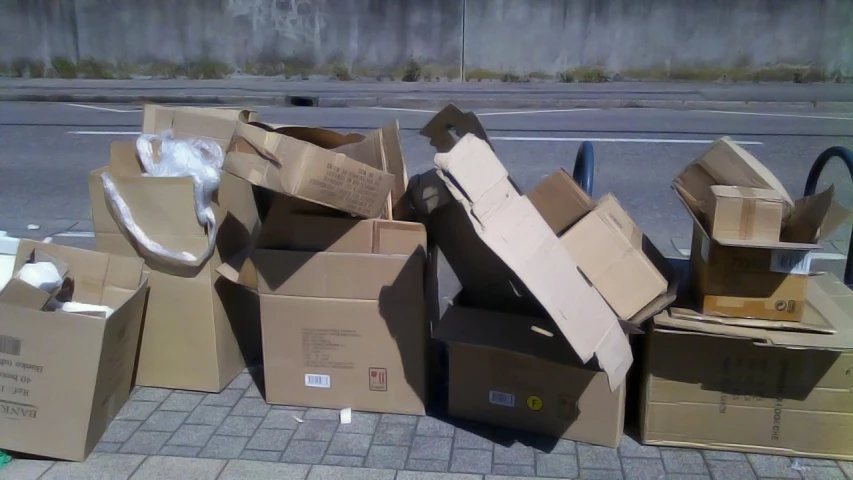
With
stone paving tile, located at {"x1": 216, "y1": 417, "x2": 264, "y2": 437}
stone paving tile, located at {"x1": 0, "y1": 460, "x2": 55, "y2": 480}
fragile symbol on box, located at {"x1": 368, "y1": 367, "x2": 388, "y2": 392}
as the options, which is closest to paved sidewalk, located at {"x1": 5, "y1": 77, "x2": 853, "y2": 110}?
fragile symbol on box, located at {"x1": 368, "y1": 367, "x2": 388, "y2": 392}

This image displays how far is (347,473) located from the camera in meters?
2.93

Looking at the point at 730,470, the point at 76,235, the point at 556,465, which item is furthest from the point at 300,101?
the point at 730,470

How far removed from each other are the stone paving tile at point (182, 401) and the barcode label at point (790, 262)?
8.21ft

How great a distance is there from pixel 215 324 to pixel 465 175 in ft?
4.93

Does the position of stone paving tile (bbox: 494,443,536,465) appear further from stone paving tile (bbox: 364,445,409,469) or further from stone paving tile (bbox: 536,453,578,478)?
stone paving tile (bbox: 364,445,409,469)

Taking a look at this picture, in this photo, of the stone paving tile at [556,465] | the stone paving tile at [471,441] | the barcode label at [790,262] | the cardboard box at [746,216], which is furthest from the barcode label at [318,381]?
the barcode label at [790,262]

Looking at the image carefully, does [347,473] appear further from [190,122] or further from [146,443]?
[190,122]

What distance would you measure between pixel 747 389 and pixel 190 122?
2743 millimetres

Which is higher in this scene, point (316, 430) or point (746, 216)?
point (746, 216)

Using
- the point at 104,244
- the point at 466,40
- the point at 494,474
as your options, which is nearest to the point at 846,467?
the point at 494,474

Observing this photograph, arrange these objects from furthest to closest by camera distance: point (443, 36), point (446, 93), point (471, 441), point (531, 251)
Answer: point (443, 36), point (446, 93), point (471, 441), point (531, 251)

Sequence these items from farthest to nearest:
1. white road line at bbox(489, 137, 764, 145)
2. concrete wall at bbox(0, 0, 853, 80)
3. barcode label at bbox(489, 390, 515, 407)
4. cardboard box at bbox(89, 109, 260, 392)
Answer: concrete wall at bbox(0, 0, 853, 80) < white road line at bbox(489, 137, 764, 145) < cardboard box at bbox(89, 109, 260, 392) < barcode label at bbox(489, 390, 515, 407)

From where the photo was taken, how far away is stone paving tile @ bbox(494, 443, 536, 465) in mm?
3000

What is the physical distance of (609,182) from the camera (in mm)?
7270
